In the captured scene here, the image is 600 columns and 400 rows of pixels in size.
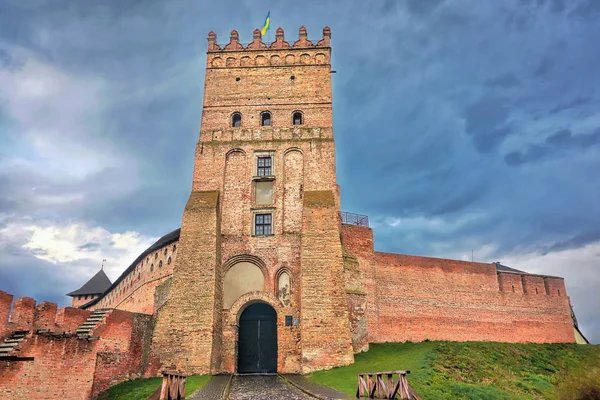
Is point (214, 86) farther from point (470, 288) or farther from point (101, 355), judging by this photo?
point (470, 288)

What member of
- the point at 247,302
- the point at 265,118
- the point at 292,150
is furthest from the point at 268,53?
the point at 247,302

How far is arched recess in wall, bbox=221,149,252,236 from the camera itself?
881 inches

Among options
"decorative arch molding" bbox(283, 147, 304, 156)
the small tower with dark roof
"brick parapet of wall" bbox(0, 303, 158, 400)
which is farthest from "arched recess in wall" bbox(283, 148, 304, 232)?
the small tower with dark roof

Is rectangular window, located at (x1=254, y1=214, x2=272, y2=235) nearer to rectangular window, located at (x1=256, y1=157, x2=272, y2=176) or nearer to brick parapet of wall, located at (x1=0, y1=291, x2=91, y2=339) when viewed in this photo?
rectangular window, located at (x1=256, y1=157, x2=272, y2=176)

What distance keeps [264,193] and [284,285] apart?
14.9ft

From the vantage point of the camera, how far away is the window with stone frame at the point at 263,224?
2228 cm

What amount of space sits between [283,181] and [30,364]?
12.4m

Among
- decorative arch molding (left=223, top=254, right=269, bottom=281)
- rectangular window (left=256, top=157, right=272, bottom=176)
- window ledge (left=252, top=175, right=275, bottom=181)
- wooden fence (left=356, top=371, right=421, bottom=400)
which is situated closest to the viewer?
wooden fence (left=356, top=371, right=421, bottom=400)

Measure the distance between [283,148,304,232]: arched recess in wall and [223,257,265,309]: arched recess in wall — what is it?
2.23m

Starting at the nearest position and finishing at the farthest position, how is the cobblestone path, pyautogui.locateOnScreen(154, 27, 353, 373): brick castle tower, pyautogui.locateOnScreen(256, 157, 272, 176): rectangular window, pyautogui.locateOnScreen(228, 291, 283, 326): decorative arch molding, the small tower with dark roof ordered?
the cobblestone path, pyautogui.locateOnScreen(154, 27, 353, 373): brick castle tower, pyautogui.locateOnScreen(228, 291, 283, 326): decorative arch molding, pyautogui.locateOnScreen(256, 157, 272, 176): rectangular window, the small tower with dark roof

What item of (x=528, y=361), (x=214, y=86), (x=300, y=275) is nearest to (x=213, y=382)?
(x=300, y=275)

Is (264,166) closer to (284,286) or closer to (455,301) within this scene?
(284,286)

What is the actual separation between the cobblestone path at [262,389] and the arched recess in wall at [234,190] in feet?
21.8

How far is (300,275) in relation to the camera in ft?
68.8
